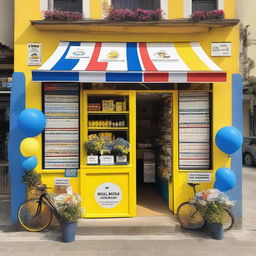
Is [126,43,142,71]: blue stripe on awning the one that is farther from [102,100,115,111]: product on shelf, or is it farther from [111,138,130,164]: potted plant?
[111,138,130,164]: potted plant

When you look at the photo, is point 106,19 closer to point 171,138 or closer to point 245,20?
point 171,138

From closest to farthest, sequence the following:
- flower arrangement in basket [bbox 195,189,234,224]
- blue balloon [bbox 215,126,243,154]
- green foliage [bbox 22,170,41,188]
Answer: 1. flower arrangement in basket [bbox 195,189,234,224]
2. blue balloon [bbox 215,126,243,154]
3. green foliage [bbox 22,170,41,188]

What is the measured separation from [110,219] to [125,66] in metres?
3.09

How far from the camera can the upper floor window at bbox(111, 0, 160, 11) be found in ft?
20.8

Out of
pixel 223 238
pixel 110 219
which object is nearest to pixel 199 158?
pixel 223 238

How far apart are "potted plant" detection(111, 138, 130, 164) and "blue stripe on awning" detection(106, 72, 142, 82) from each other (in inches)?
52.7

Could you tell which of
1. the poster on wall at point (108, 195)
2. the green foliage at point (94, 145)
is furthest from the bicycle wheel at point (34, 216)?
the green foliage at point (94, 145)

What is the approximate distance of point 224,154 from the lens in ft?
19.4

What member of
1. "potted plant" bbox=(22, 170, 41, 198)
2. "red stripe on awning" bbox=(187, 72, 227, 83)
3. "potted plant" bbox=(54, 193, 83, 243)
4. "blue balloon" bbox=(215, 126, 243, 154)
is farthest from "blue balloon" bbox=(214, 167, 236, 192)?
"potted plant" bbox=(22, 170, 41, 198)

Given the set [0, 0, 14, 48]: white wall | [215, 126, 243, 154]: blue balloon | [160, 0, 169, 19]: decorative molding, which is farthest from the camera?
[0, 0, 14, 48]: white wall

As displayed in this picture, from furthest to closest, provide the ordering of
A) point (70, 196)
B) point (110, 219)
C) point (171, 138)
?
point (171, 138), point (110, 219), point (70, 196)

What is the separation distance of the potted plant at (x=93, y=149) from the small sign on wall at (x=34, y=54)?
1957 millimetres

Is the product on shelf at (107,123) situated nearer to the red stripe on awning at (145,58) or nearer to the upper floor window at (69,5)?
the red stripe on awning at (145,58)

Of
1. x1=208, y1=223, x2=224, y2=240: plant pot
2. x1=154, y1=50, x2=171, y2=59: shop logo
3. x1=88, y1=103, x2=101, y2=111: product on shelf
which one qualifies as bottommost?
x1=208, y1=223, x2=224, y2=240: plant pot
